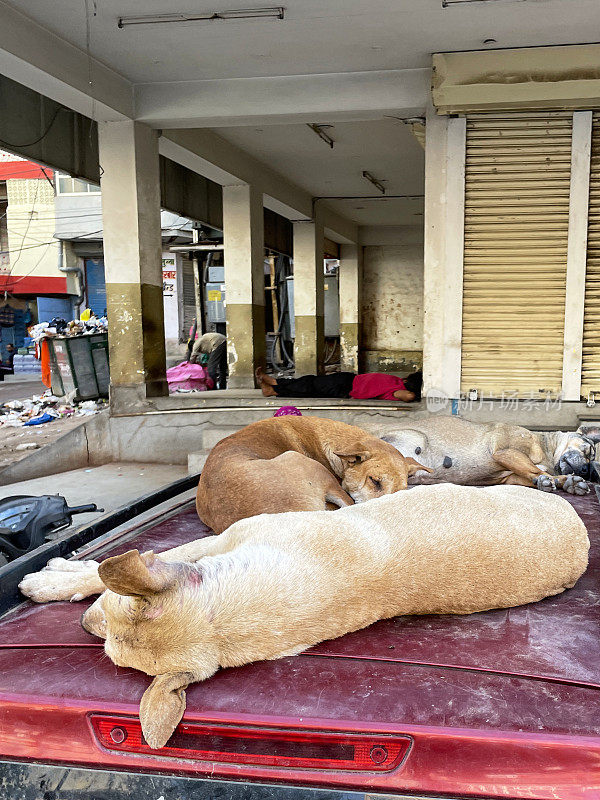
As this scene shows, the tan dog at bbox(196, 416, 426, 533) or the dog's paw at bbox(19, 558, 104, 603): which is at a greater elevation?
the tan dog at bbox(196, 416, 426, 533)

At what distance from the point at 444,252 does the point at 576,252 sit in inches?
52.3

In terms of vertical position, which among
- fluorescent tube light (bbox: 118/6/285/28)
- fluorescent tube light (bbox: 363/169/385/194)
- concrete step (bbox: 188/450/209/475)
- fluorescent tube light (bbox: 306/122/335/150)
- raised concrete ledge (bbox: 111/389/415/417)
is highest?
fluorescent tube light (bbox: 118/6/285/28)

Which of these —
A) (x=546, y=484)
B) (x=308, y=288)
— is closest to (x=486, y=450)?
(x=546, y=484)

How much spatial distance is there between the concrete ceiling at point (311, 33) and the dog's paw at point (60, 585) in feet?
17.7

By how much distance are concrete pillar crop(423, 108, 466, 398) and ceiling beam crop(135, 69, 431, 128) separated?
494 mm

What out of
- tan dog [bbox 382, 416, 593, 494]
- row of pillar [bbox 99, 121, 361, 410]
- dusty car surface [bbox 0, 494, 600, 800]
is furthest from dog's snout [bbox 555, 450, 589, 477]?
row of pillar [bbox 99, 121, 361, 410]

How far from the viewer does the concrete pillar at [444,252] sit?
24.1ft

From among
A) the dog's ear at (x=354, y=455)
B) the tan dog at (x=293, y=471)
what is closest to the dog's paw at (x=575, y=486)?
the tan dog at (x=293, y=471)

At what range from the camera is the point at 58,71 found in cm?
677

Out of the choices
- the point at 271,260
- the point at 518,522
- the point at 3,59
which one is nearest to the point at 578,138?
the point at 3,59

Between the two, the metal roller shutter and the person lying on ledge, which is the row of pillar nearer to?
Result: the person lying on ledge

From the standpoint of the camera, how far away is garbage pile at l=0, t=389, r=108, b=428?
33.1ft

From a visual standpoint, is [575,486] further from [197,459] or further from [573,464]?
[197,459]

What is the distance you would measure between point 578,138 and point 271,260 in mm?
14195
